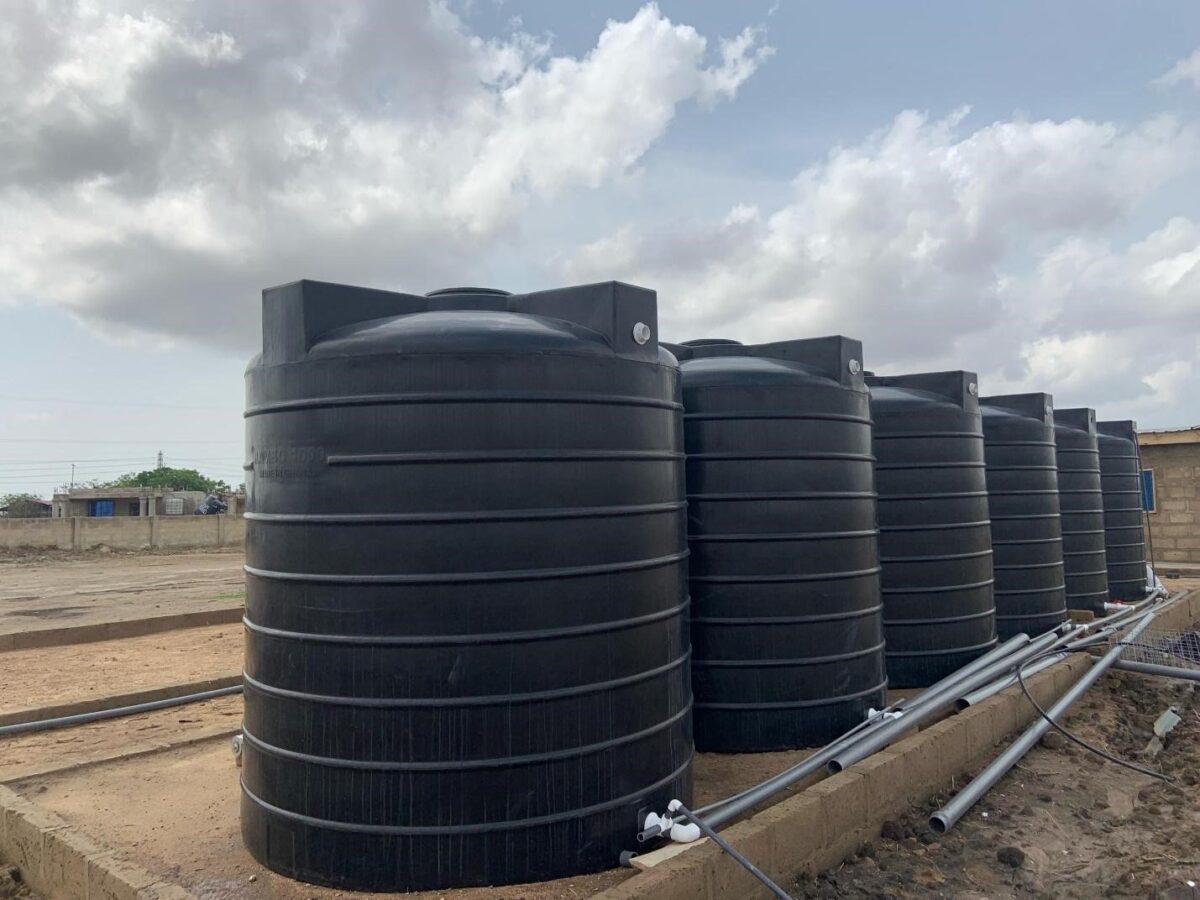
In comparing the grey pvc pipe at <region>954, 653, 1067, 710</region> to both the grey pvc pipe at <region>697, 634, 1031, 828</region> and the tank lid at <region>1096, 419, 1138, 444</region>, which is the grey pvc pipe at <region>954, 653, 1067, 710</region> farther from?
the tank lid at <region>1096, 419, 1138, 444</region>

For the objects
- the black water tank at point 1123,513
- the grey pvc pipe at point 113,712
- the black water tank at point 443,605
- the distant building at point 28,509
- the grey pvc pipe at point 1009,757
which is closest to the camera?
the black water tank at point 443,605

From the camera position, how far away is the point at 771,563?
5938 mm

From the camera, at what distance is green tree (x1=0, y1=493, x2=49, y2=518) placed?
2090 inches

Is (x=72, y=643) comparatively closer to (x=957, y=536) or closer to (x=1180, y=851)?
(x=957, y=536)

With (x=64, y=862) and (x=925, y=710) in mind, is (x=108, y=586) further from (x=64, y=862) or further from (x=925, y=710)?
(x=925, y=710)

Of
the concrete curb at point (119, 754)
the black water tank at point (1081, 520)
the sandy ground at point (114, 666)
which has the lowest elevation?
the sandy ground at point (114, 666)

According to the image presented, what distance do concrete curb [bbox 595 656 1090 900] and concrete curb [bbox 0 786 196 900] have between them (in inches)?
81.0

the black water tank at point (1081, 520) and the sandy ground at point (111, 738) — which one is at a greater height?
the black water tank at point (1081, 520)

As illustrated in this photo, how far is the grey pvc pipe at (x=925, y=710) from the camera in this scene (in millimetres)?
5219

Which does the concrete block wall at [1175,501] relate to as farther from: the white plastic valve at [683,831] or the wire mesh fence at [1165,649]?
the white plastic valve at [683,831]

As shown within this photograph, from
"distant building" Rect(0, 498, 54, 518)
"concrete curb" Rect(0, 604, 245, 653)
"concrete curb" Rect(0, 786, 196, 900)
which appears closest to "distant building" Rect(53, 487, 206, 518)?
"distant building" Rect(0, 498, 54, 518)

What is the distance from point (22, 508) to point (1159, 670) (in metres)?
64.1

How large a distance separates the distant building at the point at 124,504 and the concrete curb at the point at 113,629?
40596 mm

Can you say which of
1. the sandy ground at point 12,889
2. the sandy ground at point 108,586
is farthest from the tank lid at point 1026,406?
the sandy ground at point 108,586
